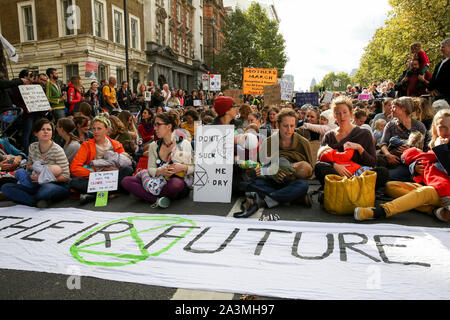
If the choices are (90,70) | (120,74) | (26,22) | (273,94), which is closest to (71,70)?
(120,74)

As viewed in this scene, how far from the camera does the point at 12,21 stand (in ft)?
82.2

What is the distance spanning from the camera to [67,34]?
2361cm

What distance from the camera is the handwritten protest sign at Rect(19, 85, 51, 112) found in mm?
8016

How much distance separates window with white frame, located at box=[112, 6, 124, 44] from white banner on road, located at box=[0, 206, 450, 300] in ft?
80.7

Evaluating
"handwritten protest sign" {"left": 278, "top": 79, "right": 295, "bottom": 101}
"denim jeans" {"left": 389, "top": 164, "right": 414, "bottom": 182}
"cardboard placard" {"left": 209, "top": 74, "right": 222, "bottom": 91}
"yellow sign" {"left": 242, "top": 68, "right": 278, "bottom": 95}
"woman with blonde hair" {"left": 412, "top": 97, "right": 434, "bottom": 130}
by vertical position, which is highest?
"cardboard placard" {"left": 209, "top": 74, "right": 222, "bottom": 91}

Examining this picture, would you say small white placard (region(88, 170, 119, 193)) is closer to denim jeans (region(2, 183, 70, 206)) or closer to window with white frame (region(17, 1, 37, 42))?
denim jeans (region(2, 183, 70, 206))

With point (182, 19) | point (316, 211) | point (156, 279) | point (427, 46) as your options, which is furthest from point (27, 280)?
point (182, 19)

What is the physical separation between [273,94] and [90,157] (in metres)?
7.35

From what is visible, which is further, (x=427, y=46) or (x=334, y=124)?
(x=427, y=46)

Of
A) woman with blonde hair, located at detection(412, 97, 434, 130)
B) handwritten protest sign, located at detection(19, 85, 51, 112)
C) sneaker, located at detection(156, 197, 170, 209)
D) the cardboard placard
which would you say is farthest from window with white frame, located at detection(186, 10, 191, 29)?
sneaker, located at detection(156, 197, 170, 209)

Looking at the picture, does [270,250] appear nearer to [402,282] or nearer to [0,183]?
[402,282]

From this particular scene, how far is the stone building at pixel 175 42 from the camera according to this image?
29984mm

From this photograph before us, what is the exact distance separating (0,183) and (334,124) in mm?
5987

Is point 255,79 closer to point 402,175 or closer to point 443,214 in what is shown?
point 402,175
